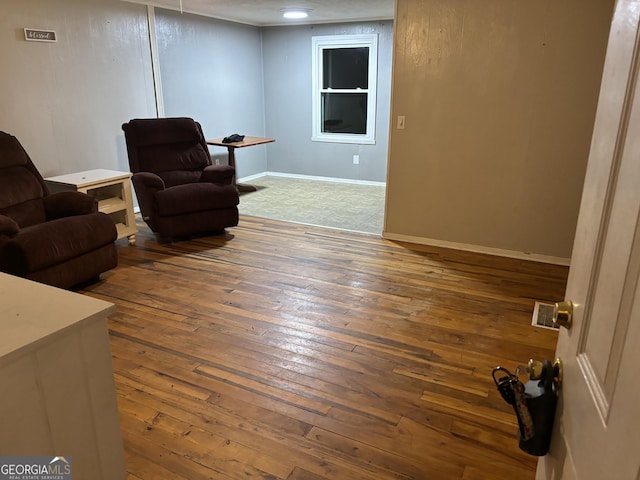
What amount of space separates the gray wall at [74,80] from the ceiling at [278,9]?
1.65 ft

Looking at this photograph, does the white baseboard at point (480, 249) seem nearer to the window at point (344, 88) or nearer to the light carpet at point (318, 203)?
the light carpet at point (318, 203)

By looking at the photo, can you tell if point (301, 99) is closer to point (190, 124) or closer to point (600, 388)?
point (190, 124)

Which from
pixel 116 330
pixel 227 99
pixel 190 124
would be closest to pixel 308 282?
pixel 116 330

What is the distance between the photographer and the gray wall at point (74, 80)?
3.93 meters

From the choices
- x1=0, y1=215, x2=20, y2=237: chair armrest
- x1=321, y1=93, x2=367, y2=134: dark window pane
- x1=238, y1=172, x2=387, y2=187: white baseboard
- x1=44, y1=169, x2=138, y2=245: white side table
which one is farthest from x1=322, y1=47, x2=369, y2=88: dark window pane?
x1=0, y1=215, x2=20, y2=237: chair armrest

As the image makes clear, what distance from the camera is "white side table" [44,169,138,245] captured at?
3793mm

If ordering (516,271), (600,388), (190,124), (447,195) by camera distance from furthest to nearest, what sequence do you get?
(190,124) < (447,195) < (516,271) < (600,388)

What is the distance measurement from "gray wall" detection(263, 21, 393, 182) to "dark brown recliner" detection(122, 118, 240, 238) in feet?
7.88

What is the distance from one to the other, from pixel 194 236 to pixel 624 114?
4112mm

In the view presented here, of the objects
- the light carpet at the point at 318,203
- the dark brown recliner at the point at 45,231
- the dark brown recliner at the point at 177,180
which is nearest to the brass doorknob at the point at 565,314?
the dark brown recliner at the point at 45,231

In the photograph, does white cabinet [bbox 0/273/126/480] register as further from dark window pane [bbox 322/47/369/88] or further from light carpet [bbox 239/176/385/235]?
dark window pane [bbox 322/47/369/88]

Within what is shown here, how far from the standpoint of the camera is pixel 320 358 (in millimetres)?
2504

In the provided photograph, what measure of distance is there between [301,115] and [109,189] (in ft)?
11.3

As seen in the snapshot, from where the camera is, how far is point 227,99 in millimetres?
6430
